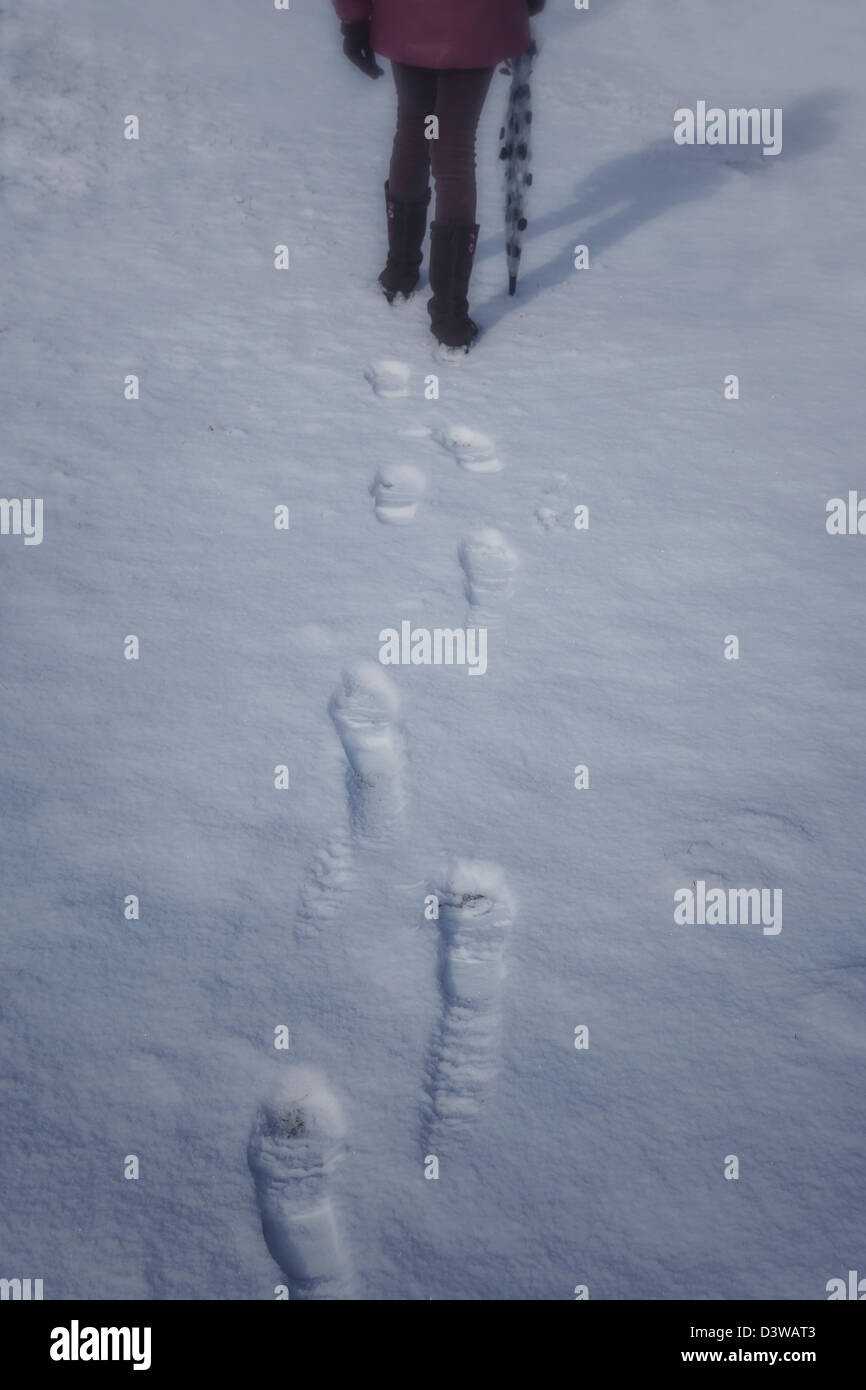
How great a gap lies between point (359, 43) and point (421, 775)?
238 cm

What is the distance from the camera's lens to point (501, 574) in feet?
8.02

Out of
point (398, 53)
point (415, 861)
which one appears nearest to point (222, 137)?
point (398, 53)

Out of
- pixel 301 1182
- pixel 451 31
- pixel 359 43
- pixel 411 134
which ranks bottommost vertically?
Result: pixel 301 1182

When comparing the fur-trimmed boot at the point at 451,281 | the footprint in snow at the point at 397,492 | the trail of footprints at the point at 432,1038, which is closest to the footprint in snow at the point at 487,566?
the trail of footprints at the point at 432,1038

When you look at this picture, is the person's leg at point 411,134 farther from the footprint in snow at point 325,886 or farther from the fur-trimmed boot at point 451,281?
the footprint in snow at point 325,886

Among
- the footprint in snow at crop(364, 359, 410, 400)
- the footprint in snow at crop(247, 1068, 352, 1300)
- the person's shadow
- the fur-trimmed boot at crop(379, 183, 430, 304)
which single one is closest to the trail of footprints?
the footprint in snow at crop(247, 1068, 352, 1300)

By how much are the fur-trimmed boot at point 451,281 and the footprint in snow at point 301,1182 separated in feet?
8.17

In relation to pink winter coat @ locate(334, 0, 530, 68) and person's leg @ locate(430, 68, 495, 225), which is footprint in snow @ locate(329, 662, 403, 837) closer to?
Answer: person's leg @ locate(430, 68, 495, 225)

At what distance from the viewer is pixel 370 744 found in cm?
204

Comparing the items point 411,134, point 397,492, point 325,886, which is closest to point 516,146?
point 411,134

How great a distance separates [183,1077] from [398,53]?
9.23ft

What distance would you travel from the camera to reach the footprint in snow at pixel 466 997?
152cm

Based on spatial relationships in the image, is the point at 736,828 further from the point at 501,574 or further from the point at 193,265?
the point at 193,265

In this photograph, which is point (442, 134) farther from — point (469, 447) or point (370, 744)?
point (370, 744)
